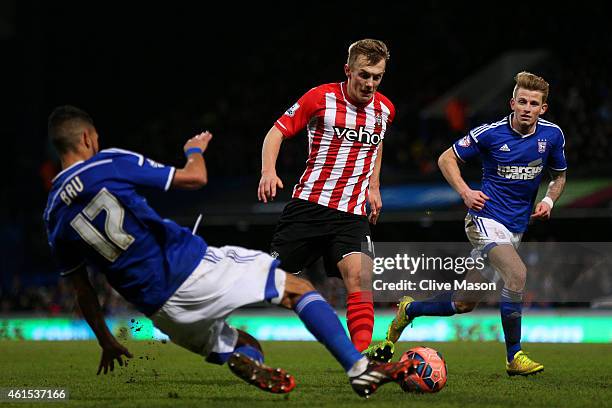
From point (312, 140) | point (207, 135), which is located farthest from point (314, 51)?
point (207, 135)

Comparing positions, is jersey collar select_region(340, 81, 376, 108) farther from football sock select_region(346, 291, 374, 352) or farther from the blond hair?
football sock select_region(346, 291, 374, 352)

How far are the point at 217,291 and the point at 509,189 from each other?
3531mm

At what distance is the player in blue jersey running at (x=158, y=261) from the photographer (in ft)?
18.0

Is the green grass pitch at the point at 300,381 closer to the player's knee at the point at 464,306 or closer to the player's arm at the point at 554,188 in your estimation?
the player's knee at the point at 464,306

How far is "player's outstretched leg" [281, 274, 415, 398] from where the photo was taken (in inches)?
222

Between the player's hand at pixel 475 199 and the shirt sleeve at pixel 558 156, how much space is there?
737mm

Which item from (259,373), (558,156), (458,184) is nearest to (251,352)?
(259,373)

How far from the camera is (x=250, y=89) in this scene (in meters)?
30.0

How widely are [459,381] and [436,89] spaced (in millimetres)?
21343

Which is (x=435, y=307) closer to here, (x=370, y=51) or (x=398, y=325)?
(x=398, y=325)

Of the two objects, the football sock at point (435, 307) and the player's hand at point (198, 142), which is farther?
the football sock at point (435, 307)

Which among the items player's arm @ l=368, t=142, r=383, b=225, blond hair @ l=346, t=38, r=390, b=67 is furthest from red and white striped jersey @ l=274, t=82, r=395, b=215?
blond hair @ l=346, t=38, r=390, b=67

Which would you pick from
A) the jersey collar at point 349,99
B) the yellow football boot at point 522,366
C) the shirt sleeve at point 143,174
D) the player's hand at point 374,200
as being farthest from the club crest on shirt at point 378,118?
the shirt sleeve at point 143,174

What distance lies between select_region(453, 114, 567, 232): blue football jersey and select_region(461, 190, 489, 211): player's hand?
27 cm
